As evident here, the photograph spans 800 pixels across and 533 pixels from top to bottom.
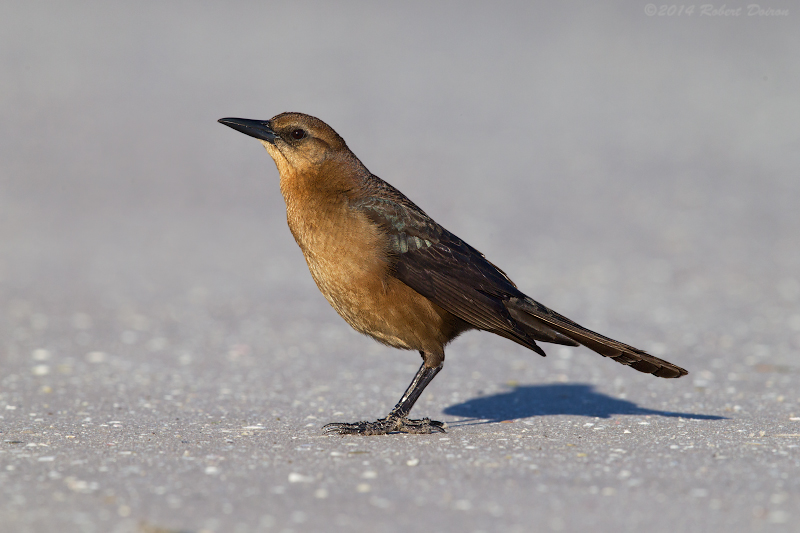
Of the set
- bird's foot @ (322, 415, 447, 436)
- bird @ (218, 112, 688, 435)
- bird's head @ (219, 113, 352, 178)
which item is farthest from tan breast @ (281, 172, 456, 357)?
bird's foot @ (322, 415, 447, 436)

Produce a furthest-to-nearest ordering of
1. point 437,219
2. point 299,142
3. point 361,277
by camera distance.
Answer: point 437,219
point 299,142
point 361,277

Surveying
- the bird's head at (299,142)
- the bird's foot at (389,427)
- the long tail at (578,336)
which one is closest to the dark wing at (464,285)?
the long tail at (578,336)

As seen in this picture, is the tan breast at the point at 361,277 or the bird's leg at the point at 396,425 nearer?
the tan breast at the point at 361,277

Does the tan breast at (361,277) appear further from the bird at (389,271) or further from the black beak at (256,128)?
the black beak at (256,128)

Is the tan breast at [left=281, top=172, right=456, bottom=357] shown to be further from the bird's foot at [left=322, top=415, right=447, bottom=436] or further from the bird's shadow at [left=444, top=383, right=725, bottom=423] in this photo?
the bird's shadow at [left=444, top=383, right=725, bottom=423]

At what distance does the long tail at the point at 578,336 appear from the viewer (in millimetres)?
6594

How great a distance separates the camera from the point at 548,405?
25.8 feet

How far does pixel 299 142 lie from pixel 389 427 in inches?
82.6

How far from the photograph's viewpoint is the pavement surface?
200 inches

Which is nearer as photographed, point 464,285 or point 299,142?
point 464,285

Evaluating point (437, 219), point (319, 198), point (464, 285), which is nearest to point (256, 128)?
point (319, 198)

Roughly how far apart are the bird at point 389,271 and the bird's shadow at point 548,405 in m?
0.83

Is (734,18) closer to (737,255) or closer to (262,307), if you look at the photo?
(737,255)

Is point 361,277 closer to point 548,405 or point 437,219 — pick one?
point 548,405
